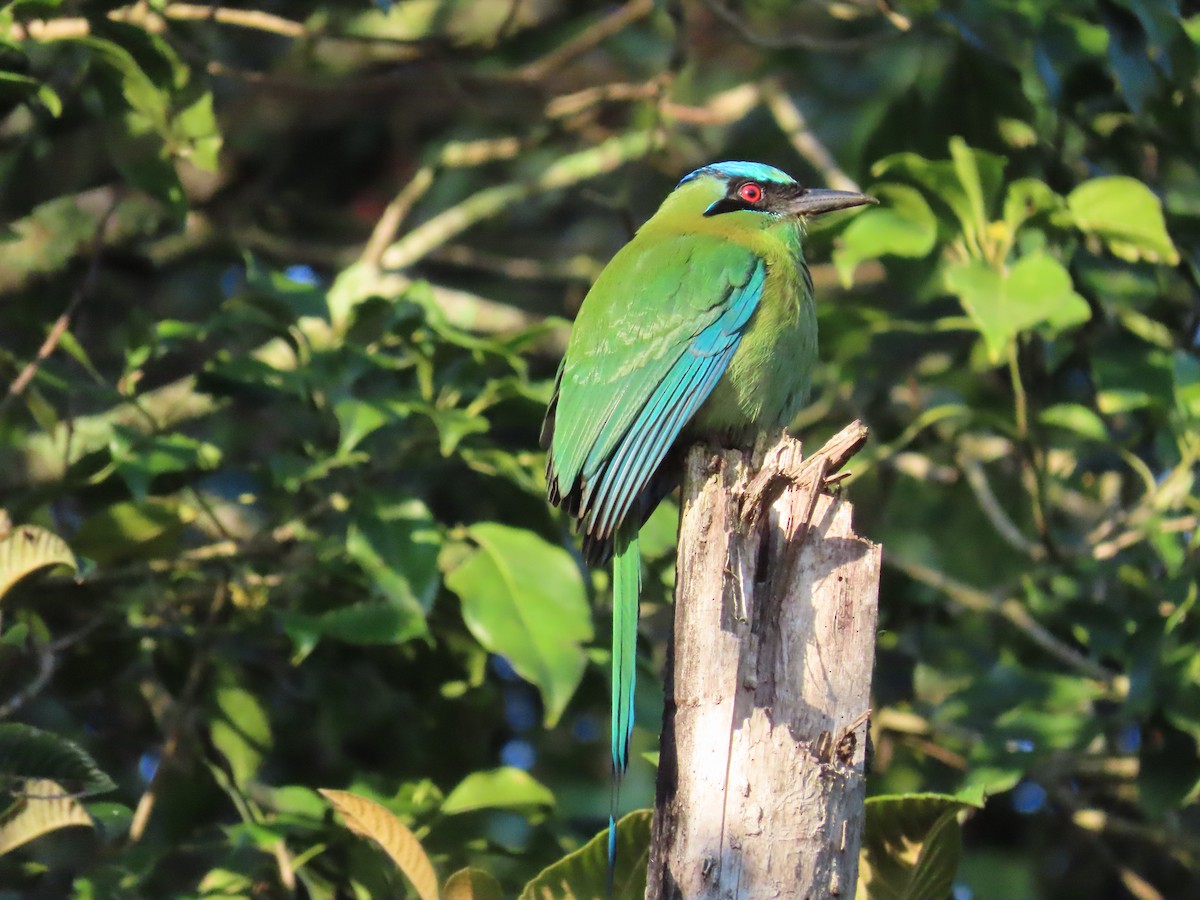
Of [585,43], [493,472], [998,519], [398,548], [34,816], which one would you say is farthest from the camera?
[585,43]

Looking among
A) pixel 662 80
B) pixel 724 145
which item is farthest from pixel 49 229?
pixel 724 145

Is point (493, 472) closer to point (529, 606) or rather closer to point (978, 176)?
point (529, 606)

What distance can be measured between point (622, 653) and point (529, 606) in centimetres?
61

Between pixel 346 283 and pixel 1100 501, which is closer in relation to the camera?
pixel 346 283

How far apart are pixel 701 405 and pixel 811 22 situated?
3.83 m

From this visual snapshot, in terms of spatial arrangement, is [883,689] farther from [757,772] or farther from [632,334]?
[757,772]

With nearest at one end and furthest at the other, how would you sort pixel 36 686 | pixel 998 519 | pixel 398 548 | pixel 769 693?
pixel 769 693
pixel 36 686
pixel 398 548
pixel 998 519

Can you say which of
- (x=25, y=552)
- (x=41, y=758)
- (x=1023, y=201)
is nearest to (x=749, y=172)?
(x=1023, y=201)

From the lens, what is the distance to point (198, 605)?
4238 mm

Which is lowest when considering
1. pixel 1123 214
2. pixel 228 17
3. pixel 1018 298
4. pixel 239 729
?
pixel 239 729

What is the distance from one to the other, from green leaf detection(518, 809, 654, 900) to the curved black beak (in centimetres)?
180

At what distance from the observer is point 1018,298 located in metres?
3.62

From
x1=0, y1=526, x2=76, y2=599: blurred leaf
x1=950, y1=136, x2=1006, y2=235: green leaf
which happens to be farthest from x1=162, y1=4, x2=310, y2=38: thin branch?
x1=950, y1=136, x2=1006, y2=235: green leaf

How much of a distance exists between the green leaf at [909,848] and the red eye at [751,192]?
72.5 inches
